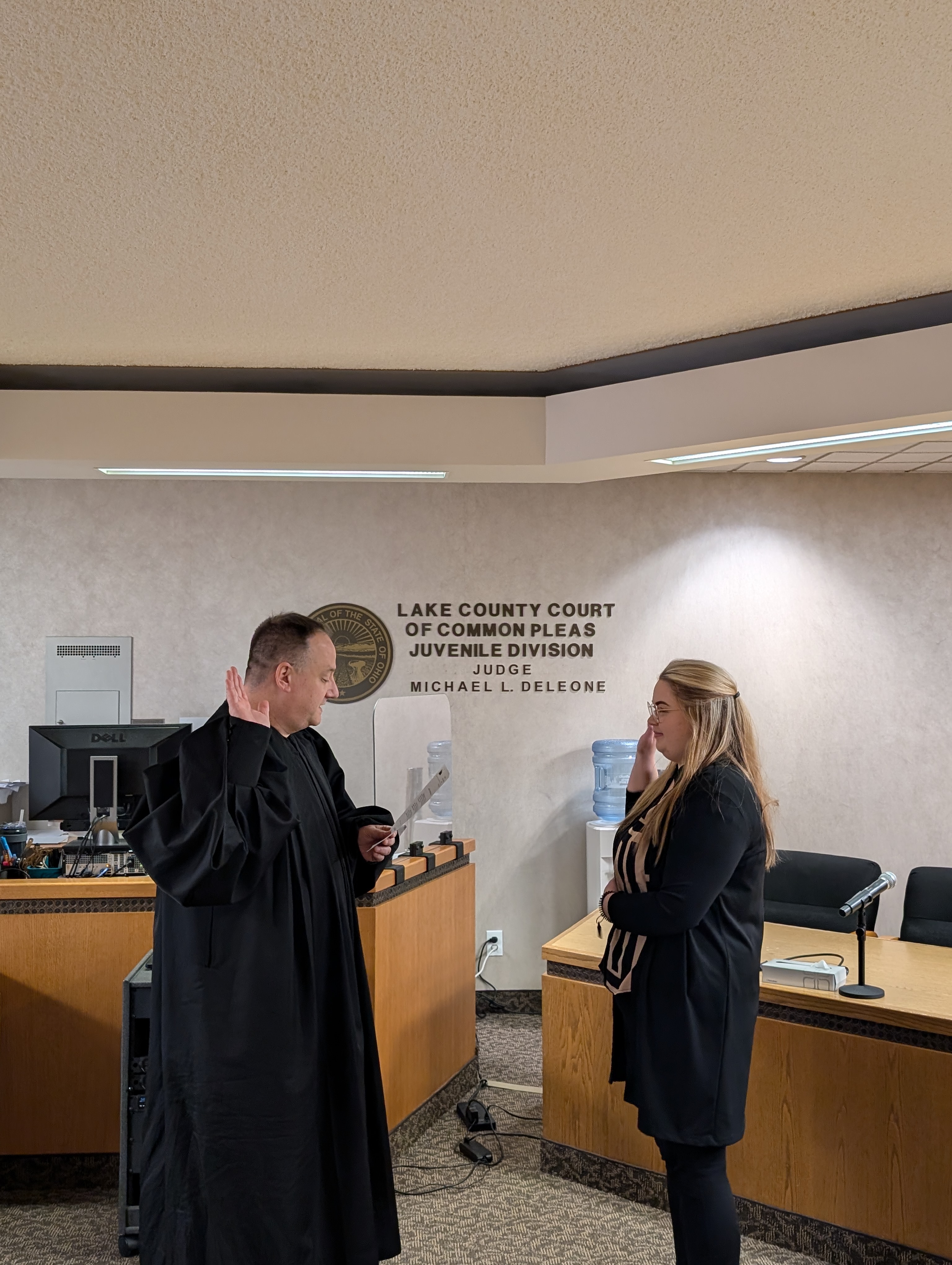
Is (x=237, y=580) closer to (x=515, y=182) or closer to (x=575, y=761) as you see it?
(x=575, y=761)

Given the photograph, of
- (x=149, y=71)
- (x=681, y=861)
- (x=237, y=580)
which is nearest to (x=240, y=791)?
(x=681, y=861)

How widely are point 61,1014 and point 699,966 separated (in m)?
2.44

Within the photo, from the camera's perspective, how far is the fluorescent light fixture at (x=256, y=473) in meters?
5.02

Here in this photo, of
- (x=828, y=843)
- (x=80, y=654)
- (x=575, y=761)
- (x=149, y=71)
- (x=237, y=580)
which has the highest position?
(x=149, y=71)

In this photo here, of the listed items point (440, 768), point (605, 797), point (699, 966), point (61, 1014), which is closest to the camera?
point (699, 966)

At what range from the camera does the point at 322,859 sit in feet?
8.70

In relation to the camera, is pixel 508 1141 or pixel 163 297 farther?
pixel 508 1141

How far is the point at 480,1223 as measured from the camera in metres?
3.49

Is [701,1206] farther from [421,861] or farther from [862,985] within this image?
[421,861]

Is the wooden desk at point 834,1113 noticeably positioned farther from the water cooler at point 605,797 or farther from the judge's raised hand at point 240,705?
the water cooler at point 605,797

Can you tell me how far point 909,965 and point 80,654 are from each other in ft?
15.5

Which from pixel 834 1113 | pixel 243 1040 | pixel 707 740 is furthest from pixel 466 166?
pixel 834 1113

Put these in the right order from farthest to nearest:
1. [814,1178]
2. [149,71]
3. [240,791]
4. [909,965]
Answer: [909,965] < [814,1178] < [240,791] < [149,71]

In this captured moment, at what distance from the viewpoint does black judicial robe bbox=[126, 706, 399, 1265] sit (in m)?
2.43
